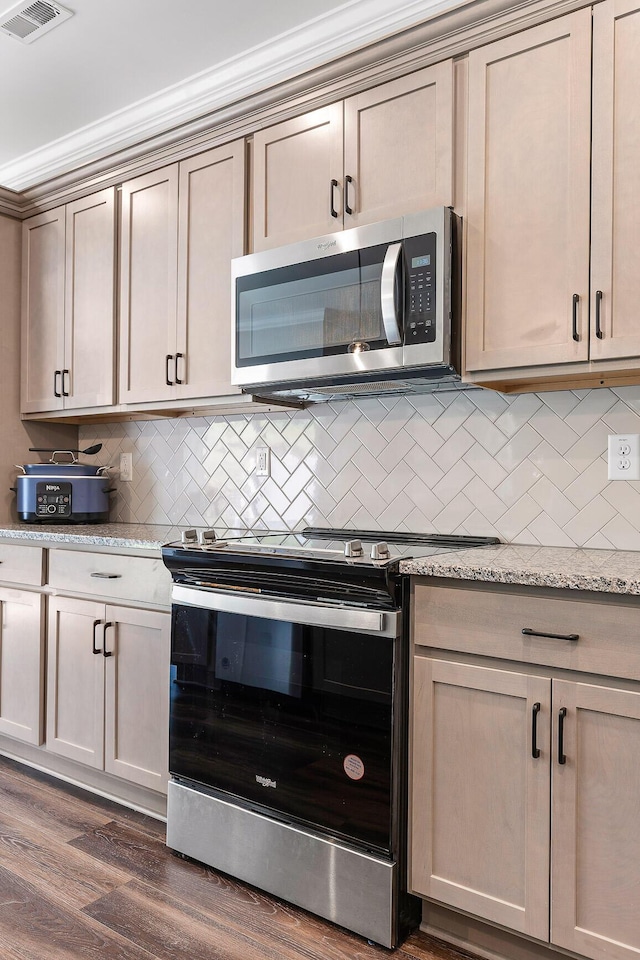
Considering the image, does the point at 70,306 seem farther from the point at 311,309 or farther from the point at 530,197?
the point at 530,197

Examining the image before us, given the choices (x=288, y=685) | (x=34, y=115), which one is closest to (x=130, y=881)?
(x=288, y=685)

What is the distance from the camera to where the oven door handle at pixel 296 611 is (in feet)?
5.60

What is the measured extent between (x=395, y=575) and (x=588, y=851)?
2.26 ft

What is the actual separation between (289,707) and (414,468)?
91 centimetres

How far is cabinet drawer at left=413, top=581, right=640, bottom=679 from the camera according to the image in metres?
1.44

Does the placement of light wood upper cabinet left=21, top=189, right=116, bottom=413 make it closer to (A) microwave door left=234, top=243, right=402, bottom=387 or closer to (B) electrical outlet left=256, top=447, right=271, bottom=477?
(B) electrical outlet left=256, top=447, right=271, bottom=477

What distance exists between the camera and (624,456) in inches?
79.0

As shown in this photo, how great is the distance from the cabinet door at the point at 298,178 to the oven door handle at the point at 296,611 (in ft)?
3.82

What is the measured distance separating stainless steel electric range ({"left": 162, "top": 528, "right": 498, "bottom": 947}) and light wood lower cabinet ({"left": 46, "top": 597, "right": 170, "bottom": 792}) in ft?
0.53

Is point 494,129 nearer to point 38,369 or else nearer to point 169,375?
point 169,375

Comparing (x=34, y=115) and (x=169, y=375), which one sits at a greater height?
(x=34, y=115)

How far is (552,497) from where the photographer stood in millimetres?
2129

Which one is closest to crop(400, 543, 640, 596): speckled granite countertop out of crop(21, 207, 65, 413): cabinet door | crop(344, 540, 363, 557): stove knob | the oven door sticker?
crop(344, 540, 363, 557): stove knob

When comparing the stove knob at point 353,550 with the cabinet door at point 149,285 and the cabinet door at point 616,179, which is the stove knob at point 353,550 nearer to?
the cabinet door at point 616,179
